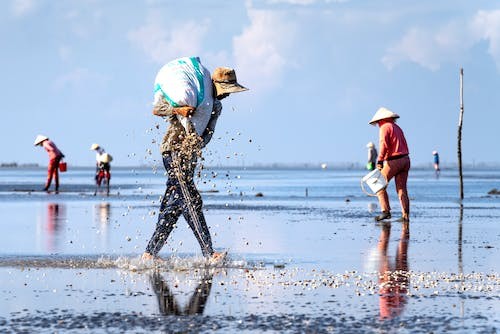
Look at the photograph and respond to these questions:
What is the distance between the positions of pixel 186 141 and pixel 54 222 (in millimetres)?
8976

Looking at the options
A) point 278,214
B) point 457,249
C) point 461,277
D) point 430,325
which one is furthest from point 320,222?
point 430,325

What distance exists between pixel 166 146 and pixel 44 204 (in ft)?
54.9

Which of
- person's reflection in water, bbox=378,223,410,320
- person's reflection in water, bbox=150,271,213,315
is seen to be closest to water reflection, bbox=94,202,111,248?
person's reflection in water, bbox=378,223,410,320

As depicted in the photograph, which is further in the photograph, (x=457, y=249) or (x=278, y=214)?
(x=278, y=214)

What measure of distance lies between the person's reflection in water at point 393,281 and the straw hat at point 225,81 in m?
2.50

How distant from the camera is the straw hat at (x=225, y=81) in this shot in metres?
12.9

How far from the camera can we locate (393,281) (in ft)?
36.7

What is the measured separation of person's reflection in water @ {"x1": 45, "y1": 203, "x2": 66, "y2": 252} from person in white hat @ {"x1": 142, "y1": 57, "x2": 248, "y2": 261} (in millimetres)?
2521

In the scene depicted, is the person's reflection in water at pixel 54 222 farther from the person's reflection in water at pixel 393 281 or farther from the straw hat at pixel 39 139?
the straw hat at pixel 39 139

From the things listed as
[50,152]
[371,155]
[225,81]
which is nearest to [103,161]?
[50,152]

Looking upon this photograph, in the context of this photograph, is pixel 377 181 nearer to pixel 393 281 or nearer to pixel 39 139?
pixel 393 281

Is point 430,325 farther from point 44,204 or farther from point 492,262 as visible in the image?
point 44,204

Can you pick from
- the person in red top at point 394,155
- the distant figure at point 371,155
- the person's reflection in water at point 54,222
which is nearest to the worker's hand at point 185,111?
the person's reflection in water at point 54,222

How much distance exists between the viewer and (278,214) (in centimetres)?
2444
